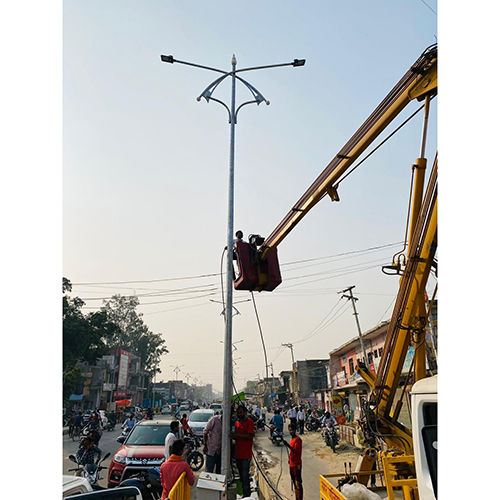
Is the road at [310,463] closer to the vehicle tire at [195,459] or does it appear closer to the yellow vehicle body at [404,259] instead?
the vehicle tire at [195,459]

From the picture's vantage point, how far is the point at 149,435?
38.2ft

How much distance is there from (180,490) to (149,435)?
20.3ft

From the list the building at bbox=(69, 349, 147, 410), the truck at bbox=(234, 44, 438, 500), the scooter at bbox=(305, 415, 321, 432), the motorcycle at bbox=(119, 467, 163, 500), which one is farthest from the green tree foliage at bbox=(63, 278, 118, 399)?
the truck at bbox=(234, 44, 438, 500)

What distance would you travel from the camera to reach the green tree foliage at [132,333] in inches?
3004

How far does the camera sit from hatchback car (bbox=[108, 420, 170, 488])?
32.7ft

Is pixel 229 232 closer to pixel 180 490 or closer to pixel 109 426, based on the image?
pixel 180 490

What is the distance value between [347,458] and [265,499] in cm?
738

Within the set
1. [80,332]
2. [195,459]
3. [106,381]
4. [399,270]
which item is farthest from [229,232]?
[106,381]

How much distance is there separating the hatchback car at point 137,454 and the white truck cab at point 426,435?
25.5 feet

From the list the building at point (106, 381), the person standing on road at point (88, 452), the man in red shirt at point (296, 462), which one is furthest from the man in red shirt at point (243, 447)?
the building at point (106, 381)

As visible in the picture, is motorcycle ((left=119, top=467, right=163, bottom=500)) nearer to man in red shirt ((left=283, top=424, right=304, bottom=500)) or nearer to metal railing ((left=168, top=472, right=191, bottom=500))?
metal railing ((left=168, top=472, right=191, bottom=500))

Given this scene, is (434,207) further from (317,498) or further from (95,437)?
(95,437)

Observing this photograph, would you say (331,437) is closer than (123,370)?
Yes

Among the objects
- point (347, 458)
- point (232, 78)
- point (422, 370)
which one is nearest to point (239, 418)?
point (422, 370)
